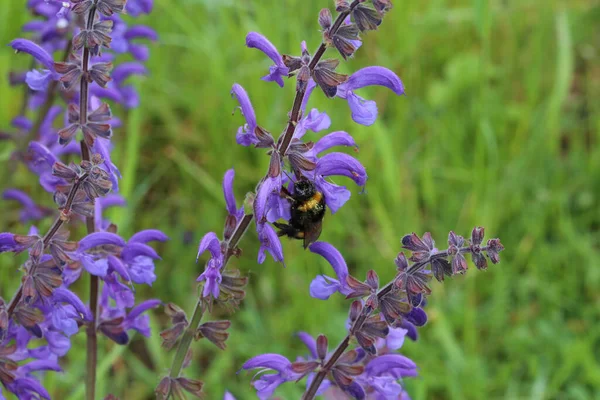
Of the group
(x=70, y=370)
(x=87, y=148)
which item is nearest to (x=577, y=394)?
(x=70, y=370)

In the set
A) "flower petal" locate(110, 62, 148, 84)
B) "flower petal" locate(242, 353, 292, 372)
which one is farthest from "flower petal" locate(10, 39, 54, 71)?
"flower petal" locate(110, 62, 148, 84)

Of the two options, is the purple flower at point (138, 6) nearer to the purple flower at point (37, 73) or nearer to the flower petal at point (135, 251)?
the purple flower at point (37, 73)

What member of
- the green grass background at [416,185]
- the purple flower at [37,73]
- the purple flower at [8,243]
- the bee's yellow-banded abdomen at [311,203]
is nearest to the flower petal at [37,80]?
the purple flower at [37,73]

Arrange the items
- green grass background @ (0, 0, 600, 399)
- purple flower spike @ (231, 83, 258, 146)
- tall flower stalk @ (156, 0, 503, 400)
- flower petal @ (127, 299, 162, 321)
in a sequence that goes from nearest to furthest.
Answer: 1. tall flower stalk @ (156, 0, 503, 400)
2. purple flower spike @ (231, 83, 258, 146)
3. flower petal @ (127, 299, 162, 321)
4. green grass background @ (0, 0, 600, 399)

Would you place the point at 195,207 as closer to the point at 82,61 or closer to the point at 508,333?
the point at 508,333

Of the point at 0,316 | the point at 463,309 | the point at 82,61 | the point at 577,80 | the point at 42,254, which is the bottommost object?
the point at 0,316

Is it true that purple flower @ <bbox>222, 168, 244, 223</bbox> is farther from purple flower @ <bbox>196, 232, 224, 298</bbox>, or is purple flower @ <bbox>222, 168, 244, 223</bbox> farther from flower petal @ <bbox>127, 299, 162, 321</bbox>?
flower petal @ <bbox>127, 299, 162, 321</bbox>

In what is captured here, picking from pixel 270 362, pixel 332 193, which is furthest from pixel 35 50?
pixel 270 362
